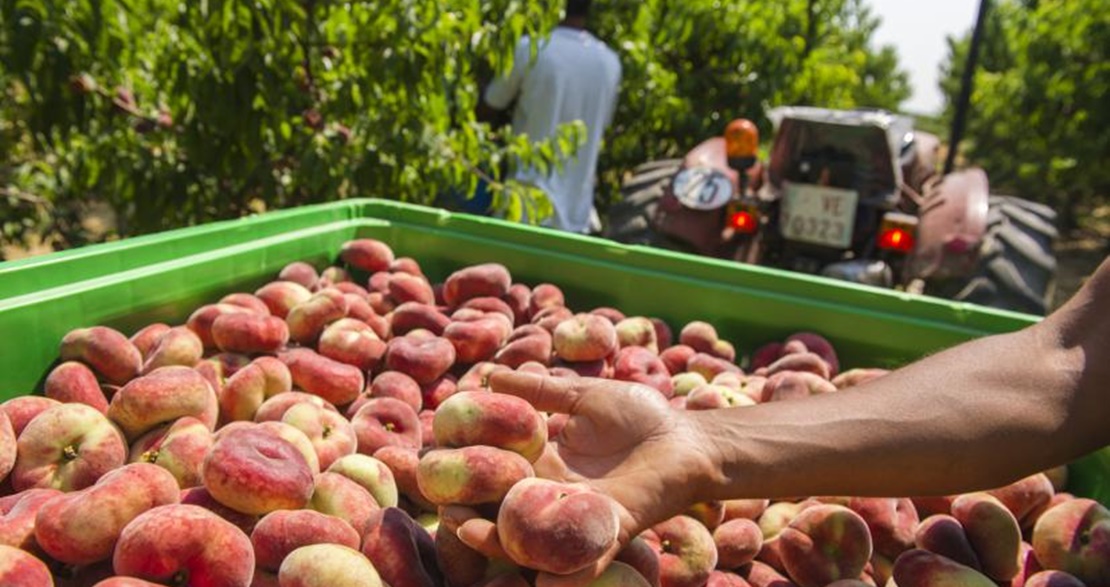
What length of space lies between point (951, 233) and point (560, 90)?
6.05 ft

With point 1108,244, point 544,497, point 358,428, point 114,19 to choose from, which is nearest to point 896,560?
point 544,497

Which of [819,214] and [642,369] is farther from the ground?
[819,214]

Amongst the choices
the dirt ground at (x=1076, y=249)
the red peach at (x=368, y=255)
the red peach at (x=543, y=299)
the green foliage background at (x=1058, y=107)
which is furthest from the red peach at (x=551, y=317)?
the green foliage background at (x=1058, y=107)

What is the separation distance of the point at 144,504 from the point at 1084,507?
58.5 inches

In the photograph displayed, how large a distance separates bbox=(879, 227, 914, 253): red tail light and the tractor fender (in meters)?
0.05

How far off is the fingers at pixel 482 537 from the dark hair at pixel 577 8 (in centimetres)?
333

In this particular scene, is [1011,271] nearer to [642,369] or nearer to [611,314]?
[611,314]

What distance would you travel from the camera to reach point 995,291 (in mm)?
3596

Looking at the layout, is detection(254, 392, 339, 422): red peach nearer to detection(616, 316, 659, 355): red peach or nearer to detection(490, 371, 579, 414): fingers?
detection(490, 371, 579, 414): fingers

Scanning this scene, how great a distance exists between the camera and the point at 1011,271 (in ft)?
Answer: 11.9

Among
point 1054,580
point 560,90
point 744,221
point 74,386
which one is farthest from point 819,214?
point 74,386

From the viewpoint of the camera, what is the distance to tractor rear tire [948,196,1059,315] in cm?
357

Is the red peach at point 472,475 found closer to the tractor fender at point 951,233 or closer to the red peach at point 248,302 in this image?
the red peach at point 248,302

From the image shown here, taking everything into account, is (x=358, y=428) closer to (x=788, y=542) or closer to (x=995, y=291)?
(x=788, y=542)
